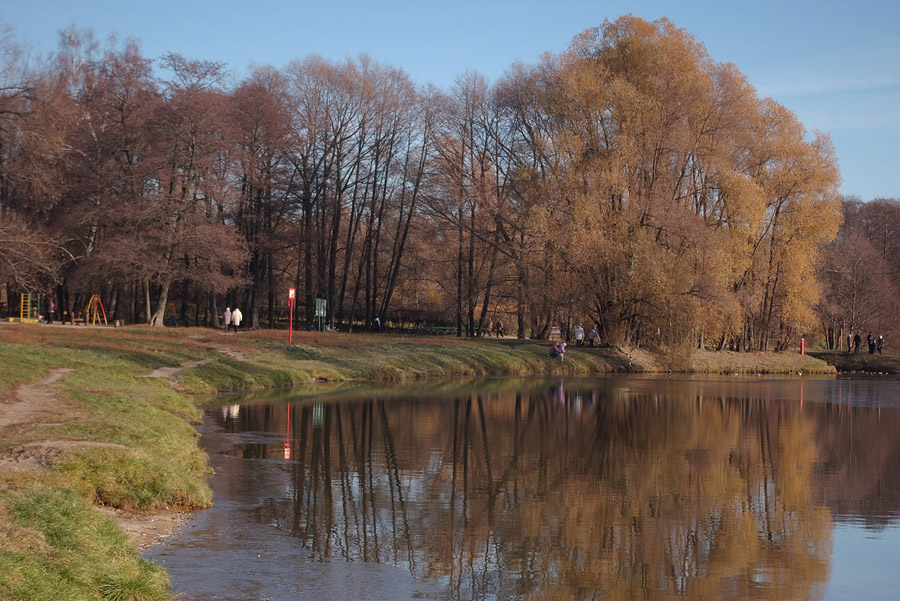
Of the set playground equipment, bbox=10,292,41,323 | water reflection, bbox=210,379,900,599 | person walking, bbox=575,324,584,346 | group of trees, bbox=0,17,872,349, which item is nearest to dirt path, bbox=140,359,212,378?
water reflection, bbox=210,379,900,599

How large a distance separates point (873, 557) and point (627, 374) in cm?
3594

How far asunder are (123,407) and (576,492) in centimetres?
889

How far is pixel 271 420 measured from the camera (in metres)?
22.6

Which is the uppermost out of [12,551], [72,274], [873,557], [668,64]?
[668,64]

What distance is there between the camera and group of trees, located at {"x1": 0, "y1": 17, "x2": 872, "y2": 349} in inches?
1806

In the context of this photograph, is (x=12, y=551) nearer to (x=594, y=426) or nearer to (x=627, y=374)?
(x=594, y=426)

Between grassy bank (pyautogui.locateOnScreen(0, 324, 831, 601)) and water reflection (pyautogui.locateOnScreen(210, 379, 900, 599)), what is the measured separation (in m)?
1.79

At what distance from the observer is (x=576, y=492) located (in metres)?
14.3

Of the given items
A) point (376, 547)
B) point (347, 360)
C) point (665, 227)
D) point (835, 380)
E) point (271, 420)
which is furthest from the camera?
point (835, 380)

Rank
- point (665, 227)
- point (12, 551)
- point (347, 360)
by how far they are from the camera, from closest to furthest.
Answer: point (12, 551) → point (347, 360) → point (665, 227)

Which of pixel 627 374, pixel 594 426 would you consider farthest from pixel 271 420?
pixel 627 374

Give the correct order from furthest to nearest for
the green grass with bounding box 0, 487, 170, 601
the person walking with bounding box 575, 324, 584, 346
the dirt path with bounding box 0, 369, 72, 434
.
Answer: the person walking with bounding box 575, 324, 584, 346 → the dirt path with bounding box 0, 369, 72, 434 → the green grass with bounding box 0, 487, 170, 601

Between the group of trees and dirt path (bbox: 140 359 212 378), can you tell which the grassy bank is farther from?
the group of trees

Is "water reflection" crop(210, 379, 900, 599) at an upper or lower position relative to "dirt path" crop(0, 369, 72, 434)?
lower
